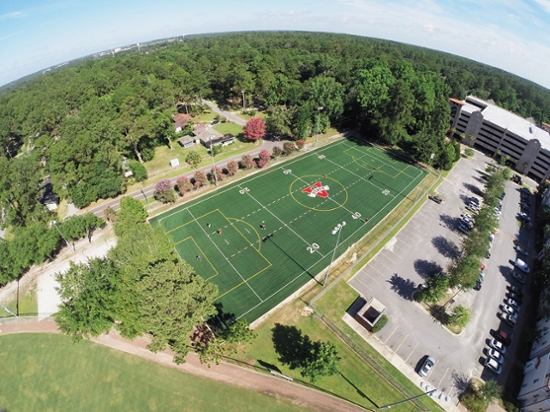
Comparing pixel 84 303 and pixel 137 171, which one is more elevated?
pixel 84 303

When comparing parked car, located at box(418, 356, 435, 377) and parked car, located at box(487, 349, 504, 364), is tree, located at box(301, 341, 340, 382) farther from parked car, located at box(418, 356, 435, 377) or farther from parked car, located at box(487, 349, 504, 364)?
parked car, located at box(487, 349, 504, 364)

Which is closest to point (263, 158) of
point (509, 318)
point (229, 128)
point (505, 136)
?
point (229, 128)

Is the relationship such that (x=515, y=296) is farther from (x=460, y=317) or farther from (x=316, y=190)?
(x=316, y=190)

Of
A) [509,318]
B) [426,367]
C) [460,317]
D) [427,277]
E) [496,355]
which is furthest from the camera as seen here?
[427,277]

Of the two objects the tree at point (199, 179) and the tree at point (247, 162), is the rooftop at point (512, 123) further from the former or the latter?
the tree at point (199, 179)

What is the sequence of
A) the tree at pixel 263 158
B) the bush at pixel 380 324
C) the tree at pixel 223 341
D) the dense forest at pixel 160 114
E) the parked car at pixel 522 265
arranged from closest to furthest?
the tree at pixel 223 341, the bush at pixel 380 324, the parked car at pixel 522 265, the dense forest at pixel 160 114, the tree at pixel 263 158

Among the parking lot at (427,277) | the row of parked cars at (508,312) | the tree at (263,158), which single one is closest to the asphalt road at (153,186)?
the tree at (263,158)
